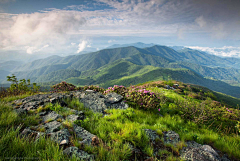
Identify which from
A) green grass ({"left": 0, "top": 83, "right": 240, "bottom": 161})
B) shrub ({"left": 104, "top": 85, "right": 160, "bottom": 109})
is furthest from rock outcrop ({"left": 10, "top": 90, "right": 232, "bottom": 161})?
shrub ({"left": 104, "top": 85, "right": 160, "bottom": 109})

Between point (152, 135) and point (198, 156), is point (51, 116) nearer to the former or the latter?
point (152, 135)

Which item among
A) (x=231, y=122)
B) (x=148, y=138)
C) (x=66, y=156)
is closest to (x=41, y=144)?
(x=66, y=156)

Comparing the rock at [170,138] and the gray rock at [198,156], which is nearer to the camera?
the gray rock at [198,156]

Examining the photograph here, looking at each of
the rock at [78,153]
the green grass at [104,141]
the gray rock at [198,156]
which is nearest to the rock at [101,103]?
the green grass at [104,141]

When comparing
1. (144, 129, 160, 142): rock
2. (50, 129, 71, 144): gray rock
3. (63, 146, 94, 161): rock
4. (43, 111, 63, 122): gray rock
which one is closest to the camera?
(63, 146, 94, 161): rock

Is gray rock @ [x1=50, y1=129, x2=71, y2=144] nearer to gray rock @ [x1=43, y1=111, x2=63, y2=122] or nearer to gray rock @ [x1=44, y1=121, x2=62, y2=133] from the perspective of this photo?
gray rock @ [x1=44, y1=121, x2=62, y2=133]

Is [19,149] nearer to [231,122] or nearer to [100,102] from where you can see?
[100,102]

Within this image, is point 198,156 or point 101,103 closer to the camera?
point 198,156

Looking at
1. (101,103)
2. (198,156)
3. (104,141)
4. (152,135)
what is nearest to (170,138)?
(152,135)

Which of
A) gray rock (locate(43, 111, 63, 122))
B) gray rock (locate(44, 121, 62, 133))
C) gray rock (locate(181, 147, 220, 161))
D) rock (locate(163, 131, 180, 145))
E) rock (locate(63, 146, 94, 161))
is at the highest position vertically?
rock (locate(63, 146, 94, 161))

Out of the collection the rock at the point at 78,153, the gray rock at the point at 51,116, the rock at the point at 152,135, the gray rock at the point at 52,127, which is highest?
the rock at the point at 78,153

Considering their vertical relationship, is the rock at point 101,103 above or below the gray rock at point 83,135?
below

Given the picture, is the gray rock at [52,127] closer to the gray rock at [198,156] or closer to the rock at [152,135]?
the rock at [152,135]

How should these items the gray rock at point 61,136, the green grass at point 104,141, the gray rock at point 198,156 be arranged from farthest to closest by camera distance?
the gray rock at point 61,136
the gray rock at point 198,156
the green grass at point 104,141
